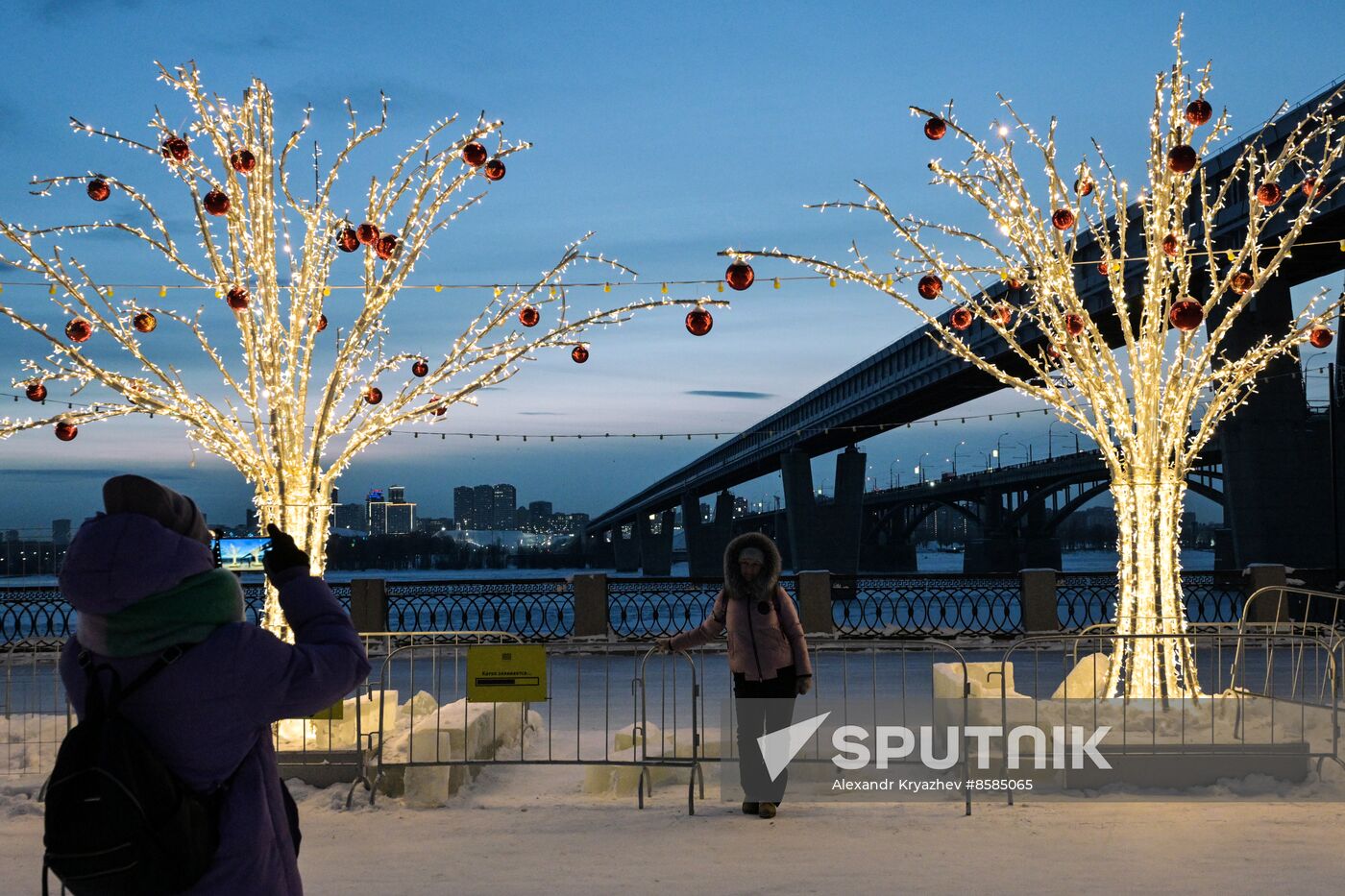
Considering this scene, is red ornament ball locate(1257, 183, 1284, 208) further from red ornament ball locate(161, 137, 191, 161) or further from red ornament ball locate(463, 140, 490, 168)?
red ornament ball locate(161, 137, 191, 161)

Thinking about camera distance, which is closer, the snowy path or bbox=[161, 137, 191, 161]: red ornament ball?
the snowy path

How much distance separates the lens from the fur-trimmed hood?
24.9 ft

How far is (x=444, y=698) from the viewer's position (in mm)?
14227

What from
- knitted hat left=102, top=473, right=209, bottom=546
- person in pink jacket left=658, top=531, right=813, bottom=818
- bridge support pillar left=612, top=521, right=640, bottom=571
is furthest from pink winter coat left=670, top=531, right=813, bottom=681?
bridge support pillar left=612, top=521, right=640, bottom=571

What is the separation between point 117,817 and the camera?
108 inches

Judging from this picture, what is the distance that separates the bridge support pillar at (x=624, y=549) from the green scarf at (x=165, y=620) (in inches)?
3647

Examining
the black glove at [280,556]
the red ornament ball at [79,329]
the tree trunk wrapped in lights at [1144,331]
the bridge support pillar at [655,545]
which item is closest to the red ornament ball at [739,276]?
the tree trunk wrapped in lights at [1144,331]

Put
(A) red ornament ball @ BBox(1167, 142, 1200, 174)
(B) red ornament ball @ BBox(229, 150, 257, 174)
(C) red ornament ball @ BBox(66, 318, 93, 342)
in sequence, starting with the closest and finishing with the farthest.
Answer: (B) red ornament ball @ BBox(229, 150, 257, 174)
(A) red ornament ball @ BBox(1167, 142, 1200, 174)
(C) red ornament ball @ BBox(66, 318, 93, 342)

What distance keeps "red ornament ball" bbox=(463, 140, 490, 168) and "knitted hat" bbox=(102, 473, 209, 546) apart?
6.76 metres

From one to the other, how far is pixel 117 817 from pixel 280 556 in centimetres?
77

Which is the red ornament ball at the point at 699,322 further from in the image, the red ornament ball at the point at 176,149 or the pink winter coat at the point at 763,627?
the red ornament ball at the point at 176,149

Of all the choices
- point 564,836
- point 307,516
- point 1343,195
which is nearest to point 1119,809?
point 564,836

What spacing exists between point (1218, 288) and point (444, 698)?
9424mm

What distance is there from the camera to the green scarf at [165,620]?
113 inches
